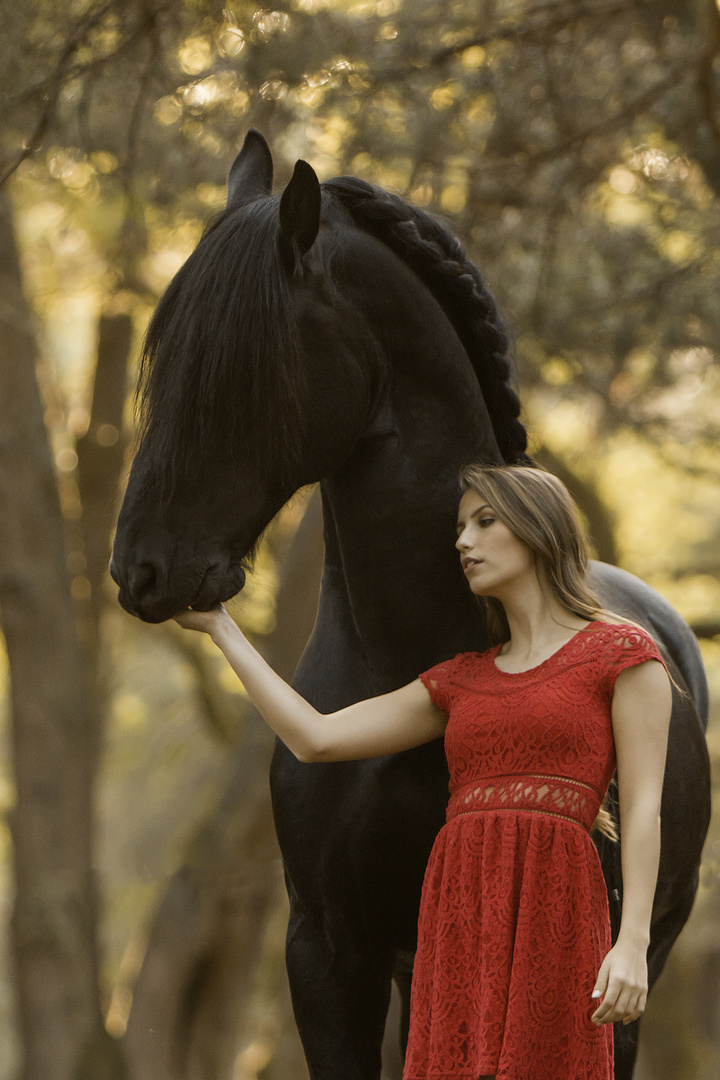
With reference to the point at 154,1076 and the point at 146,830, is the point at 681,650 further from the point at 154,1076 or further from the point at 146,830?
the point at 146,830

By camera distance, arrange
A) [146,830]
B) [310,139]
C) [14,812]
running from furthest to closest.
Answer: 1. [146,830]
2. [14,812]
3. [310,139]

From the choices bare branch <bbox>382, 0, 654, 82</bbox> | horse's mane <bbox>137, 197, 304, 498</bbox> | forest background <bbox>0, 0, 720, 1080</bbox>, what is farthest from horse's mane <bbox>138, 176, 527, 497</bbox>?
bare branch <bbox>382, 0, 654, 82</bbox>

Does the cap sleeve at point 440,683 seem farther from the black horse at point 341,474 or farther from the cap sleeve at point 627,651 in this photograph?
the cap sleeve at point 627,651

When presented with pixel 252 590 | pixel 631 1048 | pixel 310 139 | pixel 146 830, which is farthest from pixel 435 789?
pixel 146 830

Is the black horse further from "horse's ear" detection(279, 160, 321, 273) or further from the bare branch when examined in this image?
the bare branch

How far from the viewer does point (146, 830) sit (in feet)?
52.3

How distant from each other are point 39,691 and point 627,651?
5672 mm

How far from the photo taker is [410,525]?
7.33 feet

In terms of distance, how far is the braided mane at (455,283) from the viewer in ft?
7.52

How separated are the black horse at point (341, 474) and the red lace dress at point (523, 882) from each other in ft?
0.86

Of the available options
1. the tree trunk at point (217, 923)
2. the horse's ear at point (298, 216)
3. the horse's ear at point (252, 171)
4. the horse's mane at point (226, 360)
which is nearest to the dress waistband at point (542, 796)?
the horse's mane at point (226, 360)

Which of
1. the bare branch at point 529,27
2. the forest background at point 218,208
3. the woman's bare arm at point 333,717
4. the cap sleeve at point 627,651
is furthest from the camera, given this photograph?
the forest background at point 218,208

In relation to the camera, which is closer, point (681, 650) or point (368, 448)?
point (368, 448)

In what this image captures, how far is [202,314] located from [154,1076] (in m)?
5.94
